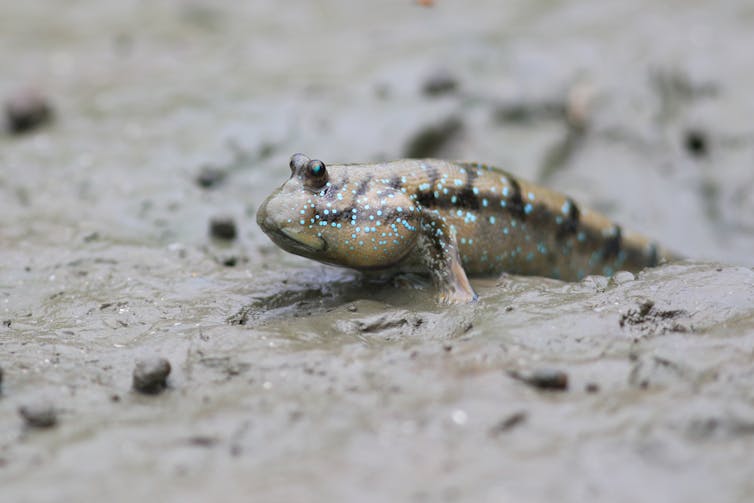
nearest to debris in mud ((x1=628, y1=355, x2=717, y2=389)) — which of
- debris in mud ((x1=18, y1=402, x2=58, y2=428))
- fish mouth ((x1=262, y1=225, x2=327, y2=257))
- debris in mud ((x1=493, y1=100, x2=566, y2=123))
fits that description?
fish mouth ((x1=262, y1=225, x2=327, y2=257))

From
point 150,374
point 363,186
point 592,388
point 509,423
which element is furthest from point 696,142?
point 150,374

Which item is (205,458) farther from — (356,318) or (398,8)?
(398,8)

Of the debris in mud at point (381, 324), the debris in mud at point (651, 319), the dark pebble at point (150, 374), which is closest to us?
the dark pebble at point (150, 374)

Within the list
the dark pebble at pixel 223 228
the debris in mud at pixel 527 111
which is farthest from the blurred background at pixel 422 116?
the dark pebble at pixel 223 228

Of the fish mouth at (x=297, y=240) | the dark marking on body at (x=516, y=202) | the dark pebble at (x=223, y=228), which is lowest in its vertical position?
the dark pebble at (x=223, y=228)

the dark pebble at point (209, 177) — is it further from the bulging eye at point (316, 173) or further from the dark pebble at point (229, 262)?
the bulging eye at point (316, 173)

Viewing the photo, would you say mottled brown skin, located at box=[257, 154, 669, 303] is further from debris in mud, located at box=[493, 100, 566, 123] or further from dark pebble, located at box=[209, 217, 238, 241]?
debris in mud, located at box=[493, 100, 566, 123]
